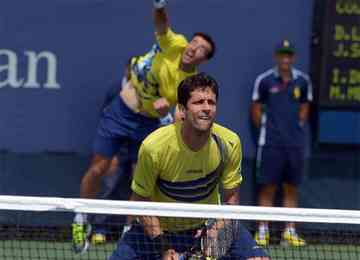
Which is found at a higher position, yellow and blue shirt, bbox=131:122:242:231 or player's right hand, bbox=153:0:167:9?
player's right hand, bbox=153:0:167:9

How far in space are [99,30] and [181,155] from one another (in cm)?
295

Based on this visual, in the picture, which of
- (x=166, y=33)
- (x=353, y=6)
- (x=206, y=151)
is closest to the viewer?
(x=206, y=151)

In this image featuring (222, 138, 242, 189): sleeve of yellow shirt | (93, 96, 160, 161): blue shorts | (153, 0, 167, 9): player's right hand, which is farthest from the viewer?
(93, 96, 160, 161): blue shorts

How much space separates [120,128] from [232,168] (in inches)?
97.9

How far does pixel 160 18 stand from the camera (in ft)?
24.9

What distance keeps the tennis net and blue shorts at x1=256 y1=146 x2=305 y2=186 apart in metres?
0.38

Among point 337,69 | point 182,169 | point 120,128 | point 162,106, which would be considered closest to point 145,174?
point 182,169

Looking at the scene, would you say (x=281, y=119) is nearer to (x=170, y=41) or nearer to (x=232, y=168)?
(x=170, y=41)

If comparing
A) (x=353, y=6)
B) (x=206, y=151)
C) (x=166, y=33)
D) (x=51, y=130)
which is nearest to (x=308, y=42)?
(x=353, y=6)

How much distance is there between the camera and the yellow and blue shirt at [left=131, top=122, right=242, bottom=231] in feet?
18.5

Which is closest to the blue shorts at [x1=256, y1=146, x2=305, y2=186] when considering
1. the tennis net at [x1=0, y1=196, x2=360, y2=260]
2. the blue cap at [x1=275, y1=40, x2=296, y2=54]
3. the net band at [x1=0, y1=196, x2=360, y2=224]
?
the tennis net at [x1=0, y1=196, x2=360, y2=260]

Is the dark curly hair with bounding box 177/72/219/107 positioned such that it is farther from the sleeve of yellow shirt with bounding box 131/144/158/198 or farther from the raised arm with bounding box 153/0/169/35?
the raised arm with bounding box 153/0/169/35

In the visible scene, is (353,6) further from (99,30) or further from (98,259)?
(98,259)

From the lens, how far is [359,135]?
28.1 feet
